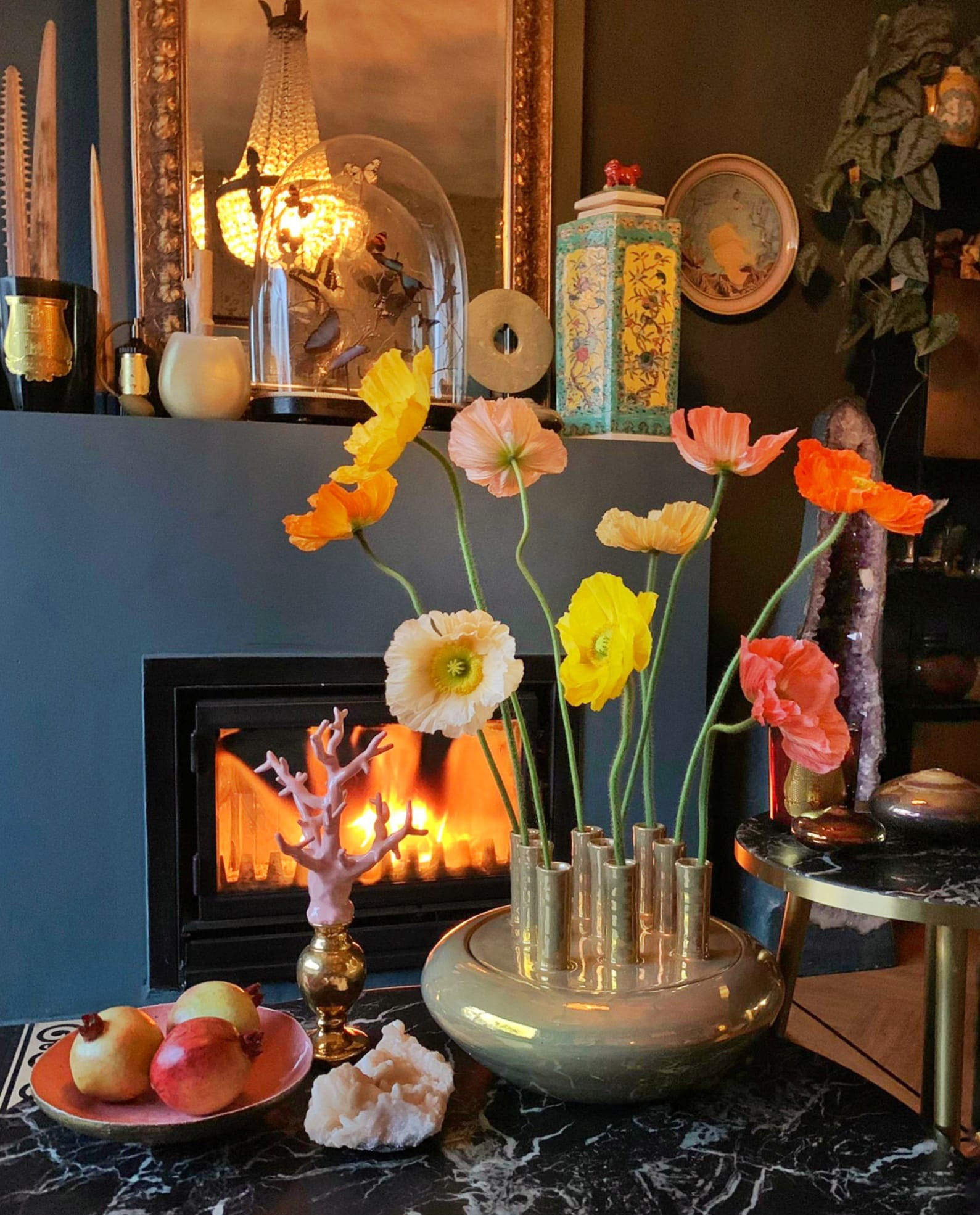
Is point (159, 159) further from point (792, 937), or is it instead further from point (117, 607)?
point (792, 937)

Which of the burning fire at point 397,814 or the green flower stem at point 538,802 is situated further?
the burning fire at point 397,814

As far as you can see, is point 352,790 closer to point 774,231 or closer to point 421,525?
point 421,525

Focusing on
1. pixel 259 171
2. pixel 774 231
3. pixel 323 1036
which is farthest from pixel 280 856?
pixel 774 231

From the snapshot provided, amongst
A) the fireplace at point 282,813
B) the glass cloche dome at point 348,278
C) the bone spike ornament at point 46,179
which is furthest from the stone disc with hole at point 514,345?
the bone spike ornament at point 46,179

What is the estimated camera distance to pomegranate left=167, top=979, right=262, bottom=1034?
101 cm

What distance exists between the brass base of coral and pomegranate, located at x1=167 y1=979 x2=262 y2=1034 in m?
0.07

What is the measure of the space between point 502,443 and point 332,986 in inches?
22.0

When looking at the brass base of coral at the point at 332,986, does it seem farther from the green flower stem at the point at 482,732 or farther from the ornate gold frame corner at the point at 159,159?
the ornate gold frame corner at the point at 159,159

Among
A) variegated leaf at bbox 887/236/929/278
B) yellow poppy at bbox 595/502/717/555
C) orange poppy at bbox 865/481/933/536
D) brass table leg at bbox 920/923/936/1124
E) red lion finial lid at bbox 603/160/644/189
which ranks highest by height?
red lion finial lid at bbox 603/160/644/189

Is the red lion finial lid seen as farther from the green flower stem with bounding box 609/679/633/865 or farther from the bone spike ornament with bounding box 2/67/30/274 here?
the green flower stem with bounding box 609/679/633/865

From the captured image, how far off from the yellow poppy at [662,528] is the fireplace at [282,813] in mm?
1177

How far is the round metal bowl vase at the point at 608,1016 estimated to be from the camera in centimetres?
92

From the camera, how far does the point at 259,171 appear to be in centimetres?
229

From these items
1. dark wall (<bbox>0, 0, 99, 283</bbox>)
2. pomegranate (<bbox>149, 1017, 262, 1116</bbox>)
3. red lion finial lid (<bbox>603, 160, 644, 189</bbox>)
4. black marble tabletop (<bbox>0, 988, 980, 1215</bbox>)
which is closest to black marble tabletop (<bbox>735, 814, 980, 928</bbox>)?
black marble tabletop (<bbox>0, 988, 980, 1215</bbox>)
